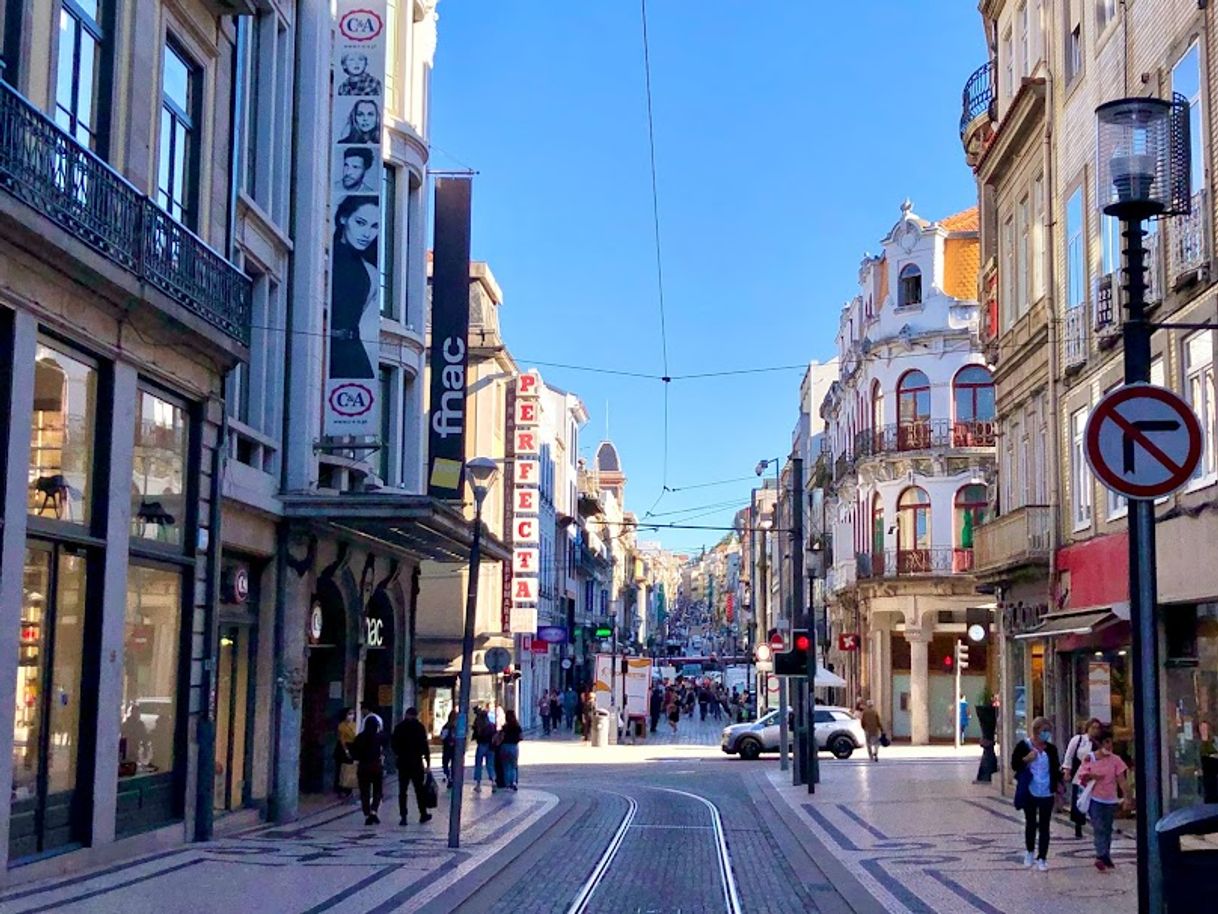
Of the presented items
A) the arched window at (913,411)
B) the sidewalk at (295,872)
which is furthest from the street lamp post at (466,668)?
the arched window at (913,411)

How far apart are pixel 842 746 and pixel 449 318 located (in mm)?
20689

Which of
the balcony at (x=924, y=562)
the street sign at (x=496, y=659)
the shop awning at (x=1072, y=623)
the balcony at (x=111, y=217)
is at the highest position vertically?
the balcony at (x=111, y=217)

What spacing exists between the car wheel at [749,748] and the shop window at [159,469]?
88.2 ft

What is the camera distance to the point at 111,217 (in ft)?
49.7

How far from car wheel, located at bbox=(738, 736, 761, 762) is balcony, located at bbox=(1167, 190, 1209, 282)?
2561 cm

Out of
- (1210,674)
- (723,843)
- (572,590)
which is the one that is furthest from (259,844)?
(572,590)

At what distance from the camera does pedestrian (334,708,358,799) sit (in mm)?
24319

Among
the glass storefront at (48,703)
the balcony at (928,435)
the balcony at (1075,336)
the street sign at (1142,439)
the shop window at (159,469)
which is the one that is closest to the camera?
the street sign at (1142,439)

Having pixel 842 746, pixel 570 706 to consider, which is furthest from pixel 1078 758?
pixel 570 706

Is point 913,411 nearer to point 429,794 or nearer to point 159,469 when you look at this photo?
point 429,794

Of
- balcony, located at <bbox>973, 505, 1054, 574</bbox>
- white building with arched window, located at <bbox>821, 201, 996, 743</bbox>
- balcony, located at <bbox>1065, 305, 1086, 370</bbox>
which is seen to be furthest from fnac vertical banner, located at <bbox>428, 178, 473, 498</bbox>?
white building with arched window, located at <bbox>821, 201, 996, 743</bbox>

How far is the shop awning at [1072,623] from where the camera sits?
21.3m

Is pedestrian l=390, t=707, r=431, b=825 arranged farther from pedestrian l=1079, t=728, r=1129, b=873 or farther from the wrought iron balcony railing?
the wrought iron balcony railing

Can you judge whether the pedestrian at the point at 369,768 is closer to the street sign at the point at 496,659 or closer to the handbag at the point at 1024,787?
the street sign at the point at 496,659
